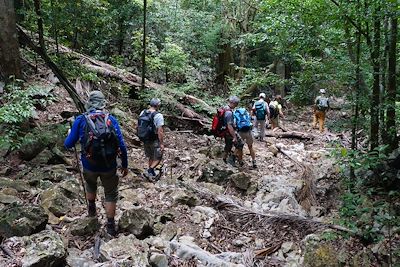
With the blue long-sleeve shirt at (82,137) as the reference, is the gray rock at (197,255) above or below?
below

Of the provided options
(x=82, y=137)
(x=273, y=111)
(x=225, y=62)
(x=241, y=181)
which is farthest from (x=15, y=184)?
(x=225, y=62)

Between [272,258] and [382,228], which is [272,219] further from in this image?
[382,228]

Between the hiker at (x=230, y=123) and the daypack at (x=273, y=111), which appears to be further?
the daypack at (x=273, y=111)

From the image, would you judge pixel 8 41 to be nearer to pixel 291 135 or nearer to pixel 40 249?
pixel 40 249

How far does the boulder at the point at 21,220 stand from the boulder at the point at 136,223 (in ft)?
3.42

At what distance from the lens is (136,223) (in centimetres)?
530

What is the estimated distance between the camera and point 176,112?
44.7ft

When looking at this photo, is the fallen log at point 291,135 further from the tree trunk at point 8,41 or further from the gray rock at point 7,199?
the gray rock at point 7,199

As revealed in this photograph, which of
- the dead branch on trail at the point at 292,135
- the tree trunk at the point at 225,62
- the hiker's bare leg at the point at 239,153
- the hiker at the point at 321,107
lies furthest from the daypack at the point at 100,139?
the tree trunk at the point at 225,62

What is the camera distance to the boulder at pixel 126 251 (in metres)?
4.53

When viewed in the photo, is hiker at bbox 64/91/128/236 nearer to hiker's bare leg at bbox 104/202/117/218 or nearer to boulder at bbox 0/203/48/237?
hiker's bare leg at bbox 104/202/117/218

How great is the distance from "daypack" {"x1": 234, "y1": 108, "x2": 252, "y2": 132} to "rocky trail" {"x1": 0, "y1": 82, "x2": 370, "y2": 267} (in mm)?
1079

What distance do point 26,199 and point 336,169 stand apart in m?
7.65

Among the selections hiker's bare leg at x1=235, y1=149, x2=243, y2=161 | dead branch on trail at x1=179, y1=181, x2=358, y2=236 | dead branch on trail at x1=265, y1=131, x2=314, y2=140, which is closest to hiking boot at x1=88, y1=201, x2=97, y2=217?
dead branch on trail at x1=179, y1=181, x2=358, y2=236
